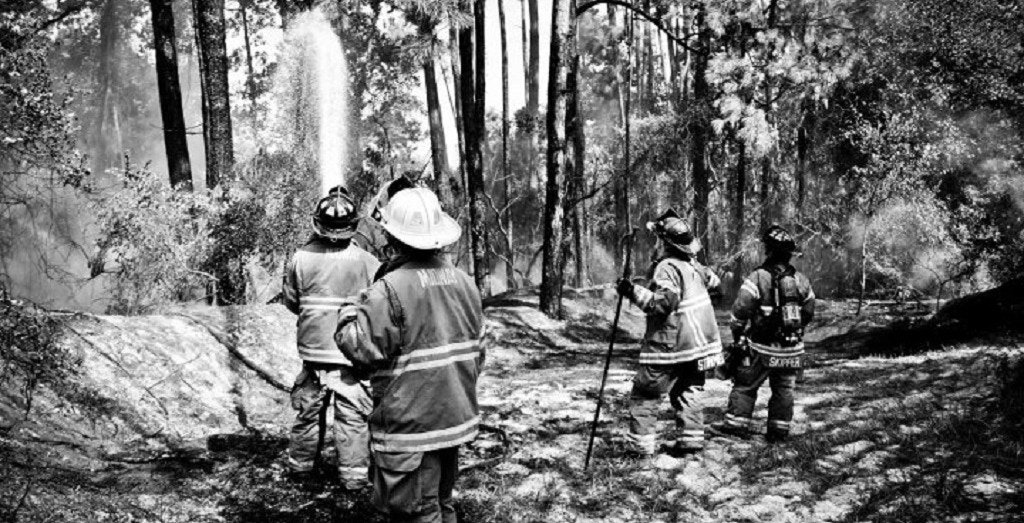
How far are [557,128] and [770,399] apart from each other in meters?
→ 8.96

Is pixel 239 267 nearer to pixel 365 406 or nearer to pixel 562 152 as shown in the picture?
pixel 365 406

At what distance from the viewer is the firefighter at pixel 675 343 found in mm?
5922

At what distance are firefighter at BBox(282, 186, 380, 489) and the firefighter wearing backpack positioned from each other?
3.28 meters

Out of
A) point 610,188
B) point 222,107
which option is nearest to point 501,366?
point 222,107

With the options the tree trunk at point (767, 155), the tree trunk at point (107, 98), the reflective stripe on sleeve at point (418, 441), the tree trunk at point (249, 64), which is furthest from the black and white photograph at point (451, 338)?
the tree trunk at point (107, 98)

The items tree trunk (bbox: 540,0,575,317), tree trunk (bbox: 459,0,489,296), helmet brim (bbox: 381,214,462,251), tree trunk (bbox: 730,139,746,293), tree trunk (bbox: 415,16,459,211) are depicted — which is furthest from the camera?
tree trunk (bbox: 730,139,746,293)

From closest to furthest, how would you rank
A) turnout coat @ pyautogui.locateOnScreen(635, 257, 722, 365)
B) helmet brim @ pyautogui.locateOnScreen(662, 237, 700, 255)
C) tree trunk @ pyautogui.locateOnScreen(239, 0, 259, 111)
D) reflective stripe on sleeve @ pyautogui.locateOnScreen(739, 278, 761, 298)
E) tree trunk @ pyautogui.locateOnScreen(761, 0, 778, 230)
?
turnout coat @ pyautogui.locateOnScreen(635, 257, 722, 365) < helmet brim @ pyautogui.locateOnScreen(662, 237, 700, 255) < reflective stripe on sleeve @ pyautogui.locateOnScreen(739, 278, 761, 298) < tree trunk @ pyautogui.locateOnScreen(761, 0, 778, 230) < tree trunk @ pyautogui.locateOnScreen(239, 0, 259, 111)

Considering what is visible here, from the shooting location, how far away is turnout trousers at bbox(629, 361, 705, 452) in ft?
19.5

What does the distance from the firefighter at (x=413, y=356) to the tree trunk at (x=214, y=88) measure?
776 cm

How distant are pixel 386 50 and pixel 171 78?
10980 millimetres

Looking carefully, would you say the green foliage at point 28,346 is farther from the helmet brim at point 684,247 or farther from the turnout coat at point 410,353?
the helmet brim at point 684,247

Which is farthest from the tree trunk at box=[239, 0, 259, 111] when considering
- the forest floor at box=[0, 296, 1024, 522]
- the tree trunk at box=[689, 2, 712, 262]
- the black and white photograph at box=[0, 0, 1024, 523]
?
the forest floor at box=[0, 296, 1024, 522]

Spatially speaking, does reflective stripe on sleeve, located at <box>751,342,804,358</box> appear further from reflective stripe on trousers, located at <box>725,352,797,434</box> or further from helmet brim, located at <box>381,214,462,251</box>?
helmet brim, located at <box>381,214,462,251</box>

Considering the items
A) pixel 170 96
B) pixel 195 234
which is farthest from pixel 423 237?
pixel 170 96
